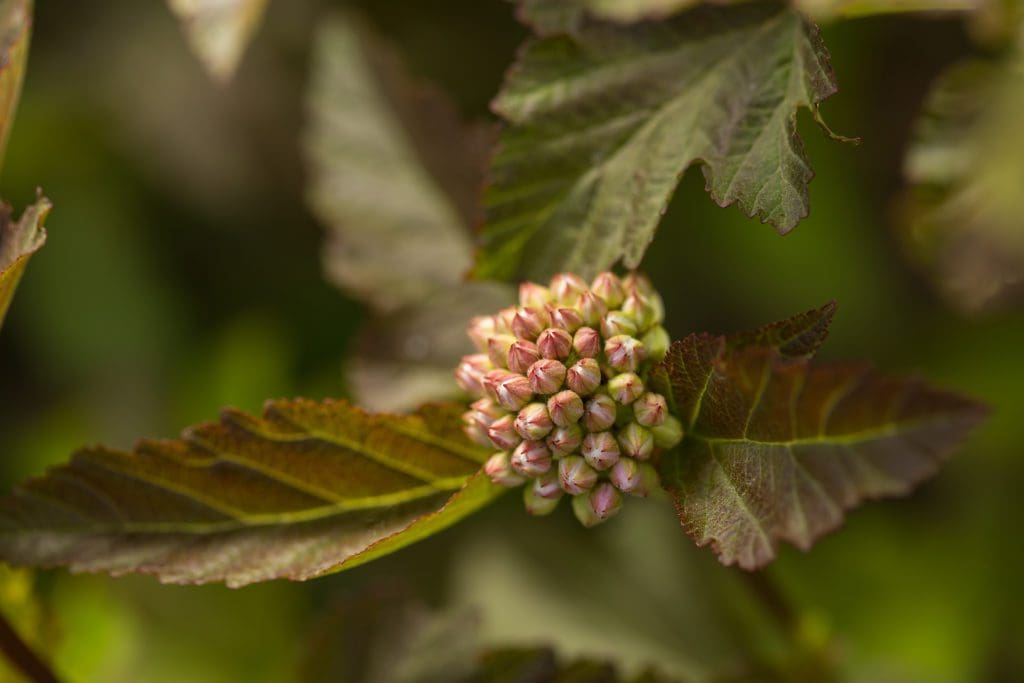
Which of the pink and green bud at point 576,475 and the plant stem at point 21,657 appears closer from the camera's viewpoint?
the pink and green bud at point 576,475

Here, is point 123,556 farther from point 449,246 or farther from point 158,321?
point 158,321

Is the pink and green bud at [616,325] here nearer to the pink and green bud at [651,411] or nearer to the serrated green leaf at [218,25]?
the pink and green bud at [651,411]

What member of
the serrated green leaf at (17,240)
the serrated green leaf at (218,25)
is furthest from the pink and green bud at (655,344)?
the serrated green leaf at (218,25)

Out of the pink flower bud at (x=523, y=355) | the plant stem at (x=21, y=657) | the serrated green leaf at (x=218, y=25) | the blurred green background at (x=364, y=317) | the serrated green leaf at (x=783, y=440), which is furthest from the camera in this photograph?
the blurred green background at (x=364, y=317)

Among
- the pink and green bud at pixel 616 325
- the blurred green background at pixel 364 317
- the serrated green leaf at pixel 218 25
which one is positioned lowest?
the blurred green background at pixel 364 317

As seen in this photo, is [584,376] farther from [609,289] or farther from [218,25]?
[218,25]

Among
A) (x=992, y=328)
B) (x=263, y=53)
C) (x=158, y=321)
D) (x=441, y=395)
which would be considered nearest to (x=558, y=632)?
(x=441, y=395)

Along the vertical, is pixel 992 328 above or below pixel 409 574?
below
